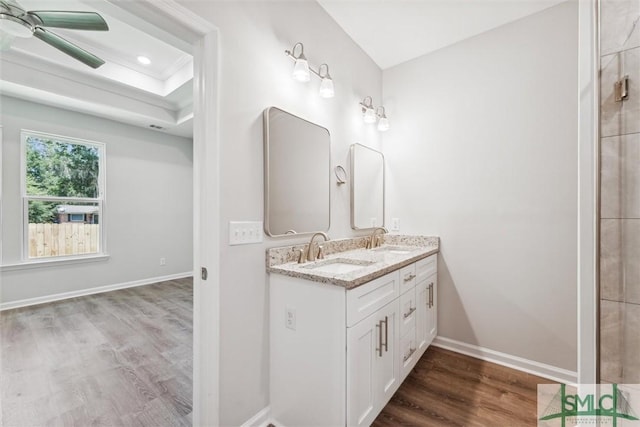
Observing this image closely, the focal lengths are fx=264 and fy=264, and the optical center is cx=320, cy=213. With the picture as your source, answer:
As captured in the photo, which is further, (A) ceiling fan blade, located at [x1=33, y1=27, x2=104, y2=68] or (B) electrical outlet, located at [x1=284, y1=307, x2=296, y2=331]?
(A) ceiling fan blade, located at [x1=33, y1=27, x2=104, y2=68]

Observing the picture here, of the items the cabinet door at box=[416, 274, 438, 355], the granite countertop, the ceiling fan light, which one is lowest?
the cabinet door at box=[416, 274, 438, 355]

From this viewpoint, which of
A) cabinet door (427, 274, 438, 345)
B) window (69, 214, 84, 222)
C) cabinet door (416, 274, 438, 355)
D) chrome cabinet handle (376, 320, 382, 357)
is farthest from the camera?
window (69, 214, 84, 222)

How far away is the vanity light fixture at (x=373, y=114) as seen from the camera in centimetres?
251

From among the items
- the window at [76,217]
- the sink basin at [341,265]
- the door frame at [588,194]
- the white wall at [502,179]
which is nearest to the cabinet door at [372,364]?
the sink basin at [341,265]

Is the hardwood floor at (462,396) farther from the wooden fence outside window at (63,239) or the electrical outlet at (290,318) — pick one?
the wooden fence outside window at (63,239)

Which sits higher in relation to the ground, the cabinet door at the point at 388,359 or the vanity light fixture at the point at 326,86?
the vanity light fixture at the point at 326,86

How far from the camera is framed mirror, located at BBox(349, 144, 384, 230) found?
242cm

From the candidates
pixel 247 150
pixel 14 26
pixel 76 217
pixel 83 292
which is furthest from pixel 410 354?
pixel 76 217

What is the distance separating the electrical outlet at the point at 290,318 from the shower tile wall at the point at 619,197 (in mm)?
1365

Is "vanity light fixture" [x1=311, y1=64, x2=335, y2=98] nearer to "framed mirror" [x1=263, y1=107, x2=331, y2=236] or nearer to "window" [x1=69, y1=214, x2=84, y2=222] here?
"framed mirror" [x1=263, y1=107, x2=331, y2=236]

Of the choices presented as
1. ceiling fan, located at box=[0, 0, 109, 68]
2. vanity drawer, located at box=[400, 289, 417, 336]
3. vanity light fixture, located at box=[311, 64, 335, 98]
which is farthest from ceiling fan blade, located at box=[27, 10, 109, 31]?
vanity drawer, located at box=[400, 289, 417, 336]

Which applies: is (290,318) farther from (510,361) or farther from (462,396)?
(510,361)

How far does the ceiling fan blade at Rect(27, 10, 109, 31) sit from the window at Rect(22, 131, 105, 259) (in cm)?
259

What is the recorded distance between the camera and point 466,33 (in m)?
2.33
